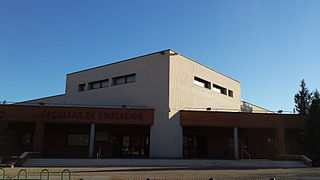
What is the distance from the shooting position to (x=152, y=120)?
22.9 metres

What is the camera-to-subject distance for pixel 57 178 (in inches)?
498

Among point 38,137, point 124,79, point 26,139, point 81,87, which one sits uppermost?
point 124,79

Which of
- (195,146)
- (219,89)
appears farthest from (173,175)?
(219,89)

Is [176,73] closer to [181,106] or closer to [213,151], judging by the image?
[181,106]

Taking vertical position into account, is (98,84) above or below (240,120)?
above

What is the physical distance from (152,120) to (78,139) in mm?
7296

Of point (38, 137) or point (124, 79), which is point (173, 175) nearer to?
point (38, 137)

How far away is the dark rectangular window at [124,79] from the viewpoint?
1022 inches

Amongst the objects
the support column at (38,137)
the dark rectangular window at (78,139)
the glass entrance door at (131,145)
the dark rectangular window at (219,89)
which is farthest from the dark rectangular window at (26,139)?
the dark rectangular window at (219,89)

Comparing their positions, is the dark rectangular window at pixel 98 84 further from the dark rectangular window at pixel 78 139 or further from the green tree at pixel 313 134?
the green tree at pixel 313 134

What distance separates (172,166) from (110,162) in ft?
13.8

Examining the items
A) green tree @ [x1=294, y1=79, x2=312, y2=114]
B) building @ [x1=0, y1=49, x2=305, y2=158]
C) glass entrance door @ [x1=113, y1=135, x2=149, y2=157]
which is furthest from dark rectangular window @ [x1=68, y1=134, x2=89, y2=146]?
green tree @ [x1=294, y1=79, x2=312, y2=114]

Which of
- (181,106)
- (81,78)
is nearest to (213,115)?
(181,106)

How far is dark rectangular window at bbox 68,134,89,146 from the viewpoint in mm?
24883
